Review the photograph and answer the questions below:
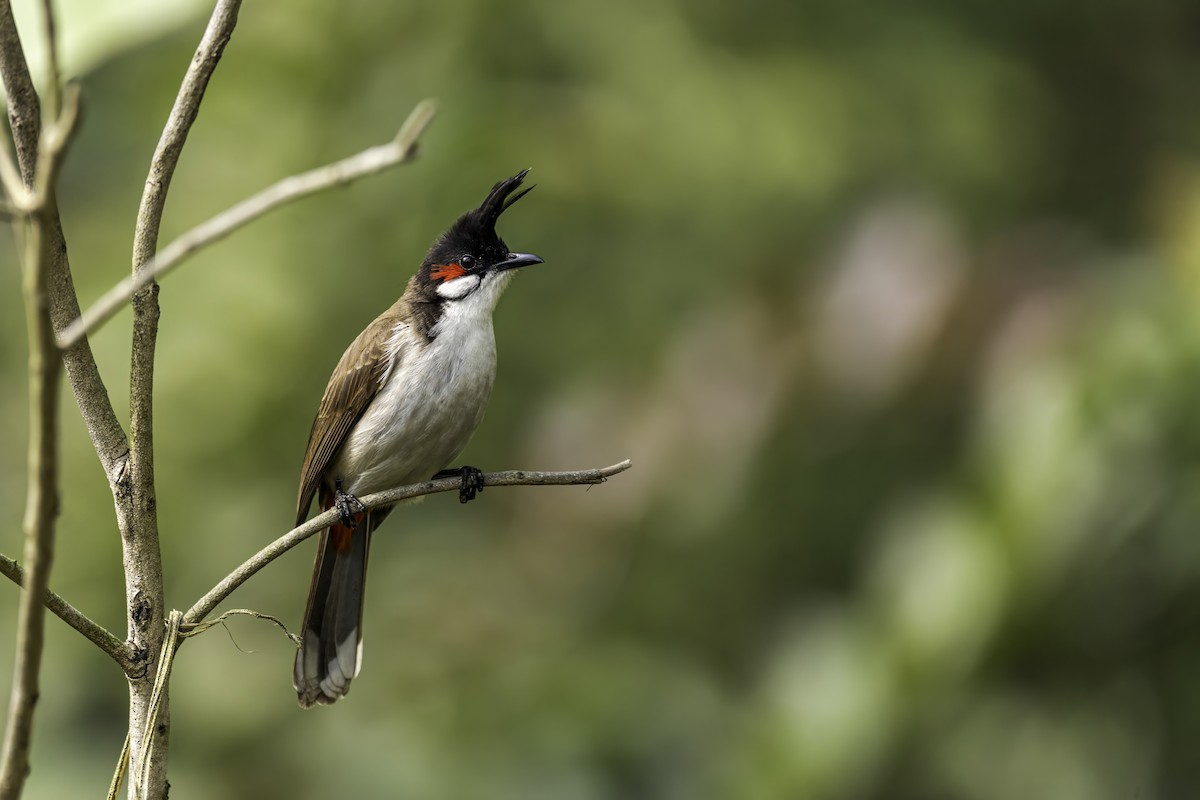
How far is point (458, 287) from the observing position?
2.71 meters

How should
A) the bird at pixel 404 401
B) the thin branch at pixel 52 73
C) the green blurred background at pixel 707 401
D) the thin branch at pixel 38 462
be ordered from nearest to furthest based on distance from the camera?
1. the thin branch at pixel 38 462
2. the thin branch at pixel 52 73
3. the bird at pixel 404 401
4. the green blurred background at pixel 707 401

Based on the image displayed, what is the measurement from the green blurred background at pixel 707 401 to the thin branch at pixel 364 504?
1.27 m

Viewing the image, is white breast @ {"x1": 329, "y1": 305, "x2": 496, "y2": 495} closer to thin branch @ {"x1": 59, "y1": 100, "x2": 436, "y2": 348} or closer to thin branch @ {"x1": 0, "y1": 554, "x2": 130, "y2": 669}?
thin branch @ {"x1": 0, "y1": 554, "x2": 130, "y2": 669}

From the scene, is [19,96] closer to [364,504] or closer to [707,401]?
[364,504]

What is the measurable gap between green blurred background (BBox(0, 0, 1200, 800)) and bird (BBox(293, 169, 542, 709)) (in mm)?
731

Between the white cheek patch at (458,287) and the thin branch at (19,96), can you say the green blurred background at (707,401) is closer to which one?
the white cheek patch at (458,287)

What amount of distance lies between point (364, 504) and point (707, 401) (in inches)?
70.0

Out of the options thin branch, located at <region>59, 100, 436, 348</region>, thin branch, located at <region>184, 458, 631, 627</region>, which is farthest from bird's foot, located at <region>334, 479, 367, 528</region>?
thin branch, located at <region>59, 100, 436, 348</region>

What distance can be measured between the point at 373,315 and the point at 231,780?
4.82ft

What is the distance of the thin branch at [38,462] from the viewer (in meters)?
0.69

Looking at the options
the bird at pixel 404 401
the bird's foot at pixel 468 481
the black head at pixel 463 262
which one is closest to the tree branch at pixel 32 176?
the bird's foot at pixel 468 481

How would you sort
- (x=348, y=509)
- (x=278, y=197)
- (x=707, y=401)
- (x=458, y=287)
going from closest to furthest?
1. (x=278, y=197)
2. (x=348, y=509)
3. (x=458, y=287)
4. (x=707, y=401)

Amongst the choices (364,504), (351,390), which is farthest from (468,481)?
(351,390)

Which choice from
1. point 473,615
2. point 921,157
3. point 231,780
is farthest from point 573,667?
point 921,157
